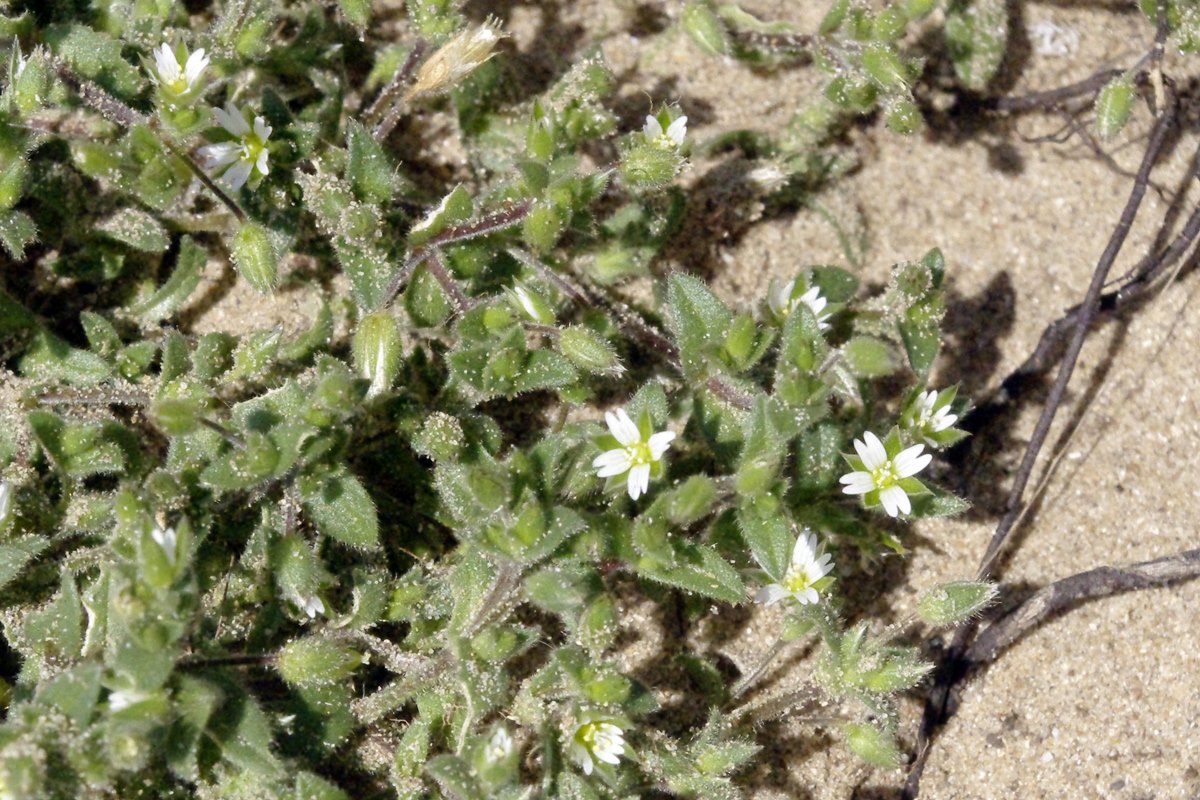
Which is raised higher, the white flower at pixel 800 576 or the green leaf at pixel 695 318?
the green leaf at pixel 695 318

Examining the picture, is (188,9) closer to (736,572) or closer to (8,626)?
(8,626)

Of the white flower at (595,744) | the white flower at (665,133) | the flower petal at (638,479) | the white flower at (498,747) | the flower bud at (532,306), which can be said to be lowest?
the white flower at (595,744)

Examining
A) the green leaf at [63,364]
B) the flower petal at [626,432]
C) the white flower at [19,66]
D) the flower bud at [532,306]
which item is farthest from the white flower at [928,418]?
the white flower at [19,66]

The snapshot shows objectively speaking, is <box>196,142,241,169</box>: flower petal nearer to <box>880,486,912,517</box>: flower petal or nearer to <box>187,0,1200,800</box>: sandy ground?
<box>187,0,1200,800</box>: sandy ground

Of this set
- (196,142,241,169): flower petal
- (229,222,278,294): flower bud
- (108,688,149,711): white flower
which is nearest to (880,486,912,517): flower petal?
(229,222,278,294): flower bud

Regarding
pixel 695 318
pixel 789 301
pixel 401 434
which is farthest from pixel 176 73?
pixel 789 301

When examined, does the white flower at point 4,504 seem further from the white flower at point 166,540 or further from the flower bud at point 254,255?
the flower bud at point 254,255
